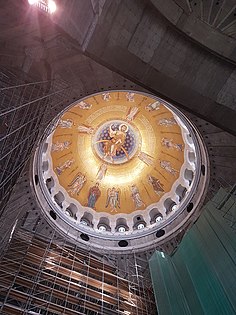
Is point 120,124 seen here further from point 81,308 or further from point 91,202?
point 81,308

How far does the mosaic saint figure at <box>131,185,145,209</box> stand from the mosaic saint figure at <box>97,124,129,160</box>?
2.15m

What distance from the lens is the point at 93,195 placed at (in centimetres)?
1922

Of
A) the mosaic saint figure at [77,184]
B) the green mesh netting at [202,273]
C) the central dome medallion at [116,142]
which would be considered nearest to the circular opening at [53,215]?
the mosaic saint figure at [77,184]

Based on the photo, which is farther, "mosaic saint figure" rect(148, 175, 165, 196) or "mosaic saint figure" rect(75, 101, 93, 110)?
"mosaic saint figure" rect(148, 175, 165, 196)

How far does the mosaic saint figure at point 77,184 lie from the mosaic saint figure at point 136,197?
9.15 ft

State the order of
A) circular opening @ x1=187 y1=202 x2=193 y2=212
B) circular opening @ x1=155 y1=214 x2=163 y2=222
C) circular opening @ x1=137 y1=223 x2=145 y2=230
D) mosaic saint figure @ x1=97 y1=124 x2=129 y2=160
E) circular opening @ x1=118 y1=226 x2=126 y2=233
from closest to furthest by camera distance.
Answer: circular opening @ x1=187 y1=202 x2=193 y2=212
circular opening @ x1=155 y1=214 x2=163 y2=222
circular opening @ x1=137 y1=223 x2=145 y2=230
circular opening @ x1=118 y1=226 x2=126 y2=233
mosaic saint figure @ x1=97 y1=124 x2=129 y2=160

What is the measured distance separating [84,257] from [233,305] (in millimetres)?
7328

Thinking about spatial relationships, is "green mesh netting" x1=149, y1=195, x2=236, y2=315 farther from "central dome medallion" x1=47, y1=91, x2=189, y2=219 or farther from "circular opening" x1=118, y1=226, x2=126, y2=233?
"central dome medallion" x1=47, y1=91, x2=189, y2=219

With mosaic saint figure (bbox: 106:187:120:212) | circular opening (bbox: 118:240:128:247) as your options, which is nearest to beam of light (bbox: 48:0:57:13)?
circular opening (bbox: 118:240:128:247)

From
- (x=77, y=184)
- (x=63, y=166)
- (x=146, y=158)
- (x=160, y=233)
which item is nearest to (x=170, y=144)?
(x=146, y=158)

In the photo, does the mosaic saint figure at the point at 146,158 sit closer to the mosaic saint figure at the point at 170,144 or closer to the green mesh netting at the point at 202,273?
the mosaic saint figure at the point at 170,144

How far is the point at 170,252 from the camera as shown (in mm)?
15125

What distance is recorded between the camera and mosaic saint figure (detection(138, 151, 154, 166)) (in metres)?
20.0

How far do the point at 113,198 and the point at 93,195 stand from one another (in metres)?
1.15
